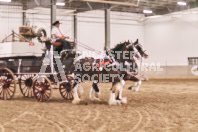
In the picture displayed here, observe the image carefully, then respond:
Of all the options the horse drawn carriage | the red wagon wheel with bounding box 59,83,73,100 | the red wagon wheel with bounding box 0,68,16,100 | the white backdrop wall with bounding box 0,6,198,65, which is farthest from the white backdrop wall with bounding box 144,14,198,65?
the red wagon wheel with bounding box 0,68,16,100

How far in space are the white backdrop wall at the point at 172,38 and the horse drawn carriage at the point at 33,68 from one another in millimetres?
18895

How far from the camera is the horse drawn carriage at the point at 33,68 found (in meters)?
8.24

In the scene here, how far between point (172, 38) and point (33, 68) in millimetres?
22591

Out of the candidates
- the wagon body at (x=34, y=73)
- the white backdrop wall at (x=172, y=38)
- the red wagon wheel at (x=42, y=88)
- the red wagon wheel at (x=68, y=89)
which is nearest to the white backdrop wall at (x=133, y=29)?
the white backdrop wall at (x=172, y=38)

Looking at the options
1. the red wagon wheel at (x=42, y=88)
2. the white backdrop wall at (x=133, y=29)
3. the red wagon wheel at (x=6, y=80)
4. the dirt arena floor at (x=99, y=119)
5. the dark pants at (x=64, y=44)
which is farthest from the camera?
the white backdrop wall at (x=133, y=29)

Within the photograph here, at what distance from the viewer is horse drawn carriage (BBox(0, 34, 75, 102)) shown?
27.0ft

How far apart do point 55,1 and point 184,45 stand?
1324 cm

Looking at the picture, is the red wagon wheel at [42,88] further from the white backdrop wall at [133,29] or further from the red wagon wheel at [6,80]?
the white backdrop wall at [133,29]

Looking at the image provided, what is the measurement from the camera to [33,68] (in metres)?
8.69

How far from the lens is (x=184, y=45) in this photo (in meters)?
28.3

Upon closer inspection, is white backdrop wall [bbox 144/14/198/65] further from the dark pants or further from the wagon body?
the dark pants

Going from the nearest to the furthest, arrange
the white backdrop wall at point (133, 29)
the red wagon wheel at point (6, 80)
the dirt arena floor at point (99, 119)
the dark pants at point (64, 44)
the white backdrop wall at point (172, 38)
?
the dirt arena floor at point (99, 119), the dark pants at point (64, 44), the red wagon wheel at point (6, 80), the white backdrop wall at point (133, 29), the white backdrop wall at point (172, 38)

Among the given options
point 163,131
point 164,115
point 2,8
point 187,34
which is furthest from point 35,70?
point 187,34

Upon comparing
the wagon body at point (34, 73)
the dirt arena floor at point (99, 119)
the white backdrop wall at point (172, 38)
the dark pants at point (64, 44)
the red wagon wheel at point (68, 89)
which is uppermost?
the white backdrop wall at point (172, 38)
